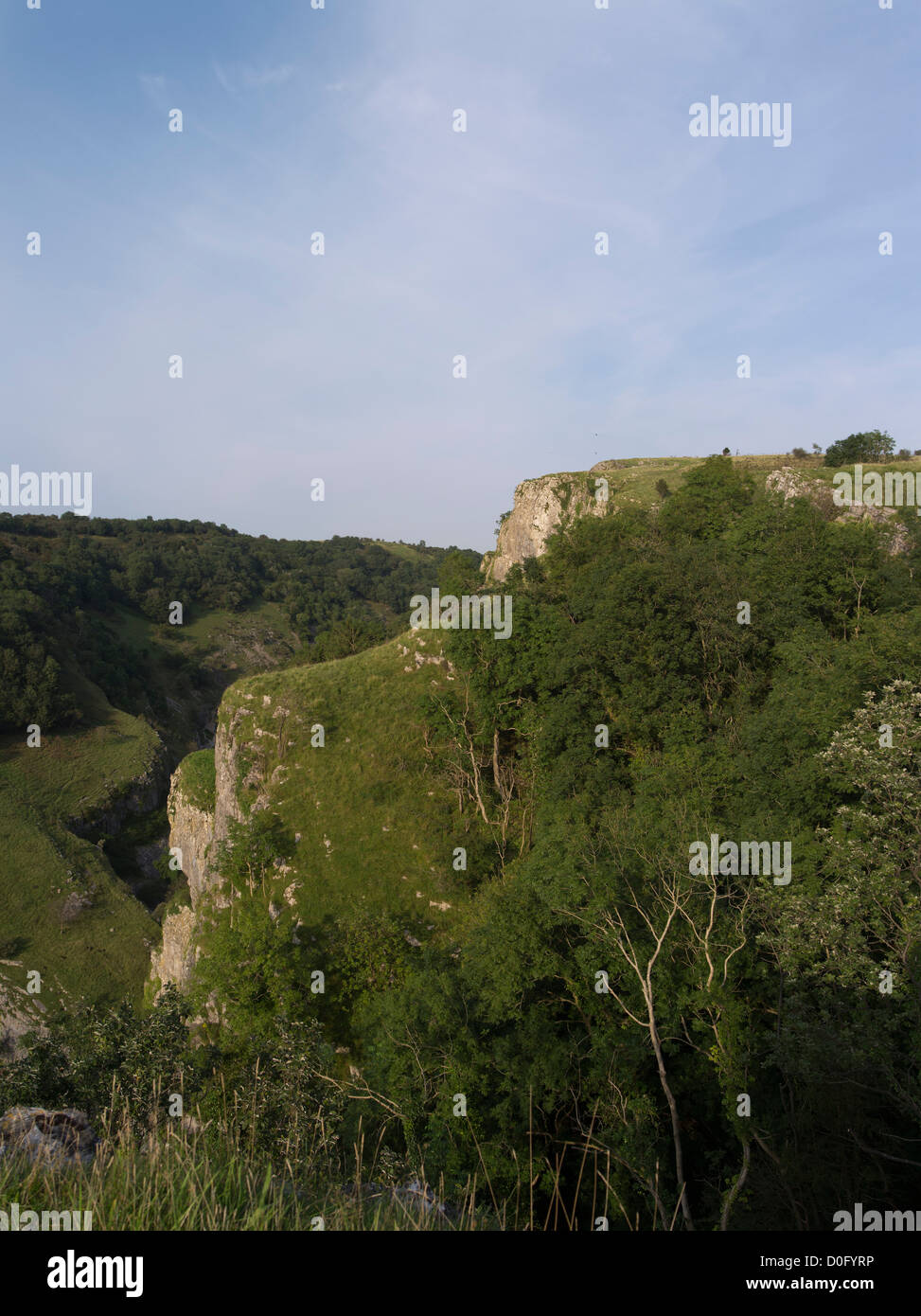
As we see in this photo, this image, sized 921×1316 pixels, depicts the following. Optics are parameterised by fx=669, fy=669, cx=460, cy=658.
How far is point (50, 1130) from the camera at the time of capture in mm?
6215

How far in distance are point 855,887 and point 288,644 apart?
14090cm

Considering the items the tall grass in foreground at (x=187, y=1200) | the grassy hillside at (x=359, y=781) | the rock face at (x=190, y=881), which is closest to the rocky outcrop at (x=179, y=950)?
the rock face at (x=190, y=881)

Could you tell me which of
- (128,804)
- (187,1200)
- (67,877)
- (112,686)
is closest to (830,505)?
(187,1200)

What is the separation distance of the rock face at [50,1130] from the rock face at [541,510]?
4726cm

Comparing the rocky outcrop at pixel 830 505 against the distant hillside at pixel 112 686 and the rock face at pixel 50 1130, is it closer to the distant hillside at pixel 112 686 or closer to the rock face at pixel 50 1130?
the distant hillside at pixel 112 686

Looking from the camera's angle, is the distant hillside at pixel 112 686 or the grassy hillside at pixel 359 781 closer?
the grassy hillside at pixel 359 781

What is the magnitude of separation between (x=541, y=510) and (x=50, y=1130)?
173ft

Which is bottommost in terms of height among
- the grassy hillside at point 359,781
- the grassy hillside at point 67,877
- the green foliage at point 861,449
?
the grassy hillside at point 67,877

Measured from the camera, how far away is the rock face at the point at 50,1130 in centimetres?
570

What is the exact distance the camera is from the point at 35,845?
2343 inches

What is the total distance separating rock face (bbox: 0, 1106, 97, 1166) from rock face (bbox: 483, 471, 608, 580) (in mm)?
47256

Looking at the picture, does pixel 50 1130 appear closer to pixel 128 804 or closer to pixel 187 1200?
pixel 187 1200

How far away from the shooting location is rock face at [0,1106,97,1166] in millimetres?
5703
